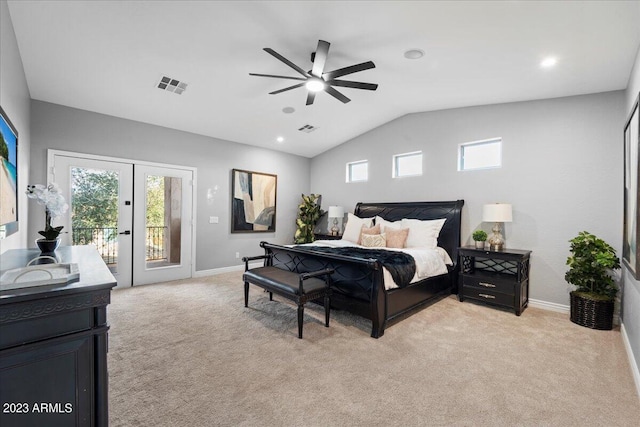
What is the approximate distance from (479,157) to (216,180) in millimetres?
4829

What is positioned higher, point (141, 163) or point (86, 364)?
point (141, 163)

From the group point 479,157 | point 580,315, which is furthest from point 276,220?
point 580,315

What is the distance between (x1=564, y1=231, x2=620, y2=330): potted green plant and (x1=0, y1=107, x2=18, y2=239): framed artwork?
5.52 meters

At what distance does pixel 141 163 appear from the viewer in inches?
192

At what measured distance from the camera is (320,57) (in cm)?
285

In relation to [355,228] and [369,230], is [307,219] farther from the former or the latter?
[369,230]

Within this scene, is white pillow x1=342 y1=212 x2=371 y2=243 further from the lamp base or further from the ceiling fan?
the ceiling fan

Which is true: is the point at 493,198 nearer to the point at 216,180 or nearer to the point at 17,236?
the point at 216,180

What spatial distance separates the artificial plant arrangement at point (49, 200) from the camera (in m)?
2.00

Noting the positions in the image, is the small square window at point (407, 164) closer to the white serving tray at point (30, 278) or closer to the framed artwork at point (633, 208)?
the framed artwork at point (633, 208)

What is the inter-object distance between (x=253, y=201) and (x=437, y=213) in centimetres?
377

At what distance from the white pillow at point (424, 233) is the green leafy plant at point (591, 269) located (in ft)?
5.31

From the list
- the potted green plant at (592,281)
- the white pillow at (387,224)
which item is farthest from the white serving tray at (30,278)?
the potted green plant at (592,281)

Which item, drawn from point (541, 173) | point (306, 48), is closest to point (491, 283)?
point (541, 173)
